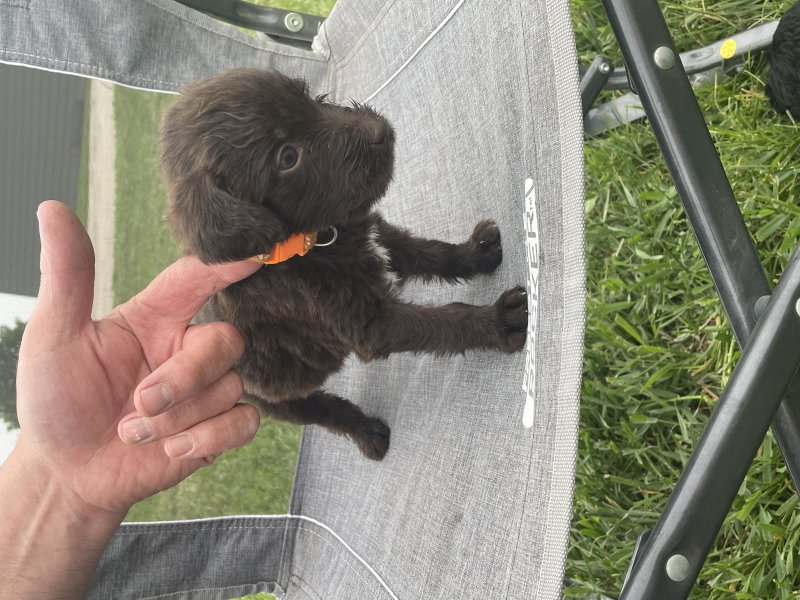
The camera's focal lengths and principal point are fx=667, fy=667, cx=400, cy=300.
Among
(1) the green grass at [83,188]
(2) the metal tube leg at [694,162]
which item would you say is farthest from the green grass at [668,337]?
(1) the green grass at [83,188]

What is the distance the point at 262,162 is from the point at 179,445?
68cm

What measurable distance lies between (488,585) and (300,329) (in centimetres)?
86

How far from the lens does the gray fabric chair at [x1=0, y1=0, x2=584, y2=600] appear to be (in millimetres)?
1105

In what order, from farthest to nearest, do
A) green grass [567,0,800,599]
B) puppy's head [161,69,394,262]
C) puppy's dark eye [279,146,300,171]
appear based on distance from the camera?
green grass [567,0,800,599] → puppy's dark eye [279,146,300,171] → puppy's head [161,69,394,262]

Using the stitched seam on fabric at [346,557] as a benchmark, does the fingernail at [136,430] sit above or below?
above

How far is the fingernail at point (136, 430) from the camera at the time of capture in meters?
1.28

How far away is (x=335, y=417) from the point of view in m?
2.16

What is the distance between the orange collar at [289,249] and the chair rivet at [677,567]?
1022mm

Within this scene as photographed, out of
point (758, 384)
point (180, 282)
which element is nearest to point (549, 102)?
point (758, 384)

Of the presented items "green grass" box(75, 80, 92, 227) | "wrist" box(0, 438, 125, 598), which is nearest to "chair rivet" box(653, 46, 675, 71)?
"wrist" box(0, 438, 125, 598)

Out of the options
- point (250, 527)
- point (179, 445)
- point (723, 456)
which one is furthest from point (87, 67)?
point (723, 456)

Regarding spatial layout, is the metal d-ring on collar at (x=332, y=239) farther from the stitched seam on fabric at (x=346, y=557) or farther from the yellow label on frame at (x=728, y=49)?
the yellow label on frame at (x=728, y=49)

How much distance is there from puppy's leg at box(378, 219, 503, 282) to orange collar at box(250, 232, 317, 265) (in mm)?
289

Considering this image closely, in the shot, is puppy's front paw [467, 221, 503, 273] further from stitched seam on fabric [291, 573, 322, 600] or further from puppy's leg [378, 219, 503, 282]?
stitched seam on fabric [291, 573, 322, 600]
